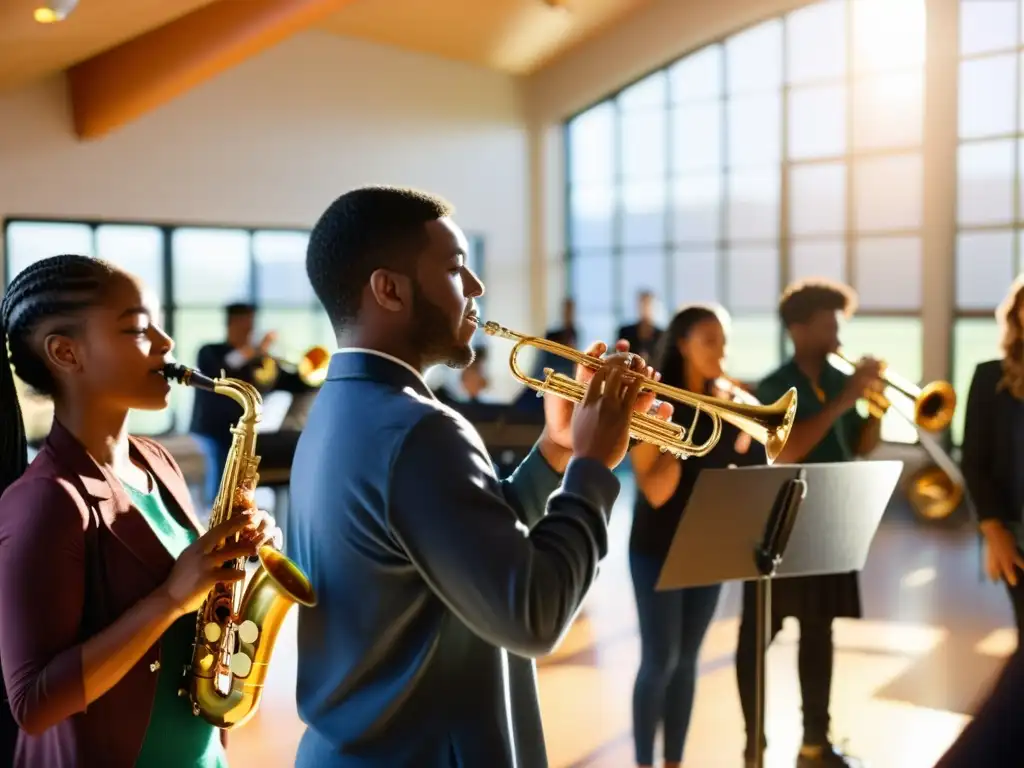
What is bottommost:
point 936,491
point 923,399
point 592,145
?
point 936,491

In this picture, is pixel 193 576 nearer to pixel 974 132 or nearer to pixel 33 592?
pixel 33 592

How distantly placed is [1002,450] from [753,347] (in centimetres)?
836

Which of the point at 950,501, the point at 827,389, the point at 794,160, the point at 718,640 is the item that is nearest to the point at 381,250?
the point at 827,389

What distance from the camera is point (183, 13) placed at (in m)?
8.73

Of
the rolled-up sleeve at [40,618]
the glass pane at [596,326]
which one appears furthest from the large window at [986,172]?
the rolled-up sleeve at [40,618]

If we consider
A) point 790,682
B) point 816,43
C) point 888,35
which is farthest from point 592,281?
point 790,682

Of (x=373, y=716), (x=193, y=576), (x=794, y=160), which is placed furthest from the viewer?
(x=794, y=160)

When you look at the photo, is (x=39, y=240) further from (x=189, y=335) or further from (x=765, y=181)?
(x=765, y=181)

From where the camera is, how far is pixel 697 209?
12305mm

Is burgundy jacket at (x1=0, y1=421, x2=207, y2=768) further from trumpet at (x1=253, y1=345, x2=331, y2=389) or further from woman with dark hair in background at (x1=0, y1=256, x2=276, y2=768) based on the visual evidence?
trumpet at (x1=253, y1=345, x2=331, y2=389)

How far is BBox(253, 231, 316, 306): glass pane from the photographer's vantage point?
10.8 metres

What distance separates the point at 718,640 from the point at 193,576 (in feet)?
14.4

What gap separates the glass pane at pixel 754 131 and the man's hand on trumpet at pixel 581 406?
10.1m

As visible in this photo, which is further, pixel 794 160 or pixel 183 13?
pixel 794 160
